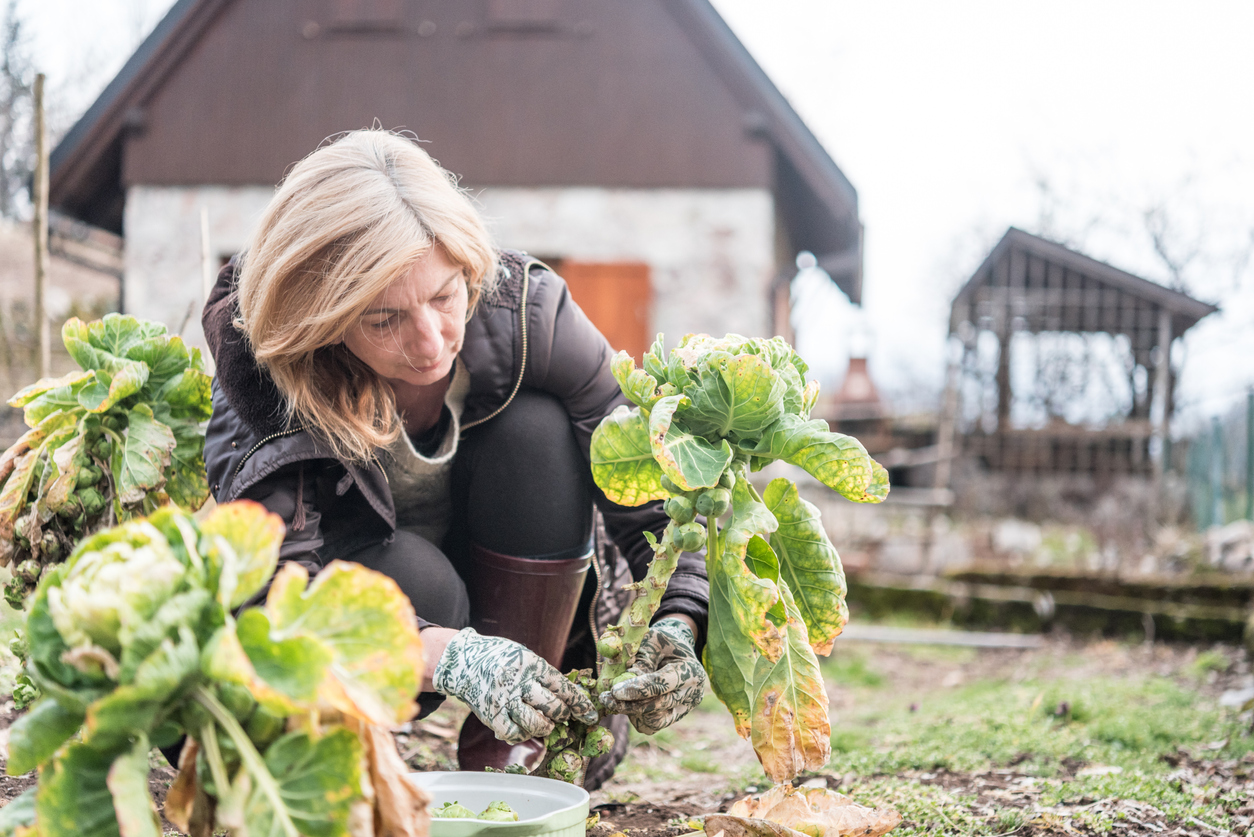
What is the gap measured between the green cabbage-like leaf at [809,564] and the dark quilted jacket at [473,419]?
29 centimetres

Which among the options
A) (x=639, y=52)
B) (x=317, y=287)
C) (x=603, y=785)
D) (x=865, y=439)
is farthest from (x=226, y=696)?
(x=865, y=439)

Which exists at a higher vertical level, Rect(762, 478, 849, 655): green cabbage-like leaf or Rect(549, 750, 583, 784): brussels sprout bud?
Rect(762, 478, 849, 655): green cabbage-like leaf

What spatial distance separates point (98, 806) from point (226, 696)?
0.17 metres

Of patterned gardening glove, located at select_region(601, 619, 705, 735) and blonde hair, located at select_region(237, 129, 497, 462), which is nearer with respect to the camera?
patterned gardening glove, located at select_region(601, 619, 705, 735)

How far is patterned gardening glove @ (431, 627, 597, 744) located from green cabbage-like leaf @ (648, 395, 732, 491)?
1.30 feet

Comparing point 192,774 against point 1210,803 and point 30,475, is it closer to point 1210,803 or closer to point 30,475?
point 30,475

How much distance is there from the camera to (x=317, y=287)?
162 cm

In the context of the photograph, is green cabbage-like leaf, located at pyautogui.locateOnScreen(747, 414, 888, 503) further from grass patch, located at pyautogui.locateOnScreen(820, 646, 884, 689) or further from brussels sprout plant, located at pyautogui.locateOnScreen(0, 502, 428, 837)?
grass patch, located at pyautogui.locateOnScreen(820, 646, 884, 689)

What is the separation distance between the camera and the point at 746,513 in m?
1.37

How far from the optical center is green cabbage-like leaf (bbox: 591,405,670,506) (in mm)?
1431

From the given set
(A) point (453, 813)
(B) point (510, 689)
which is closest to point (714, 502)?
(B) point (510, 689)

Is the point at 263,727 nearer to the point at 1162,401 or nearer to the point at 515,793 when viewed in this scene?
the point at 515,793

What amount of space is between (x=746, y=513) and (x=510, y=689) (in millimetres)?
458

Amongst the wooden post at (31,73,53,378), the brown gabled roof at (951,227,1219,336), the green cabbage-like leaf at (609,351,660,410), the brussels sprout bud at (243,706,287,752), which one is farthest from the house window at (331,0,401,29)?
the brussels sprout bud at (243,706,287,752)
